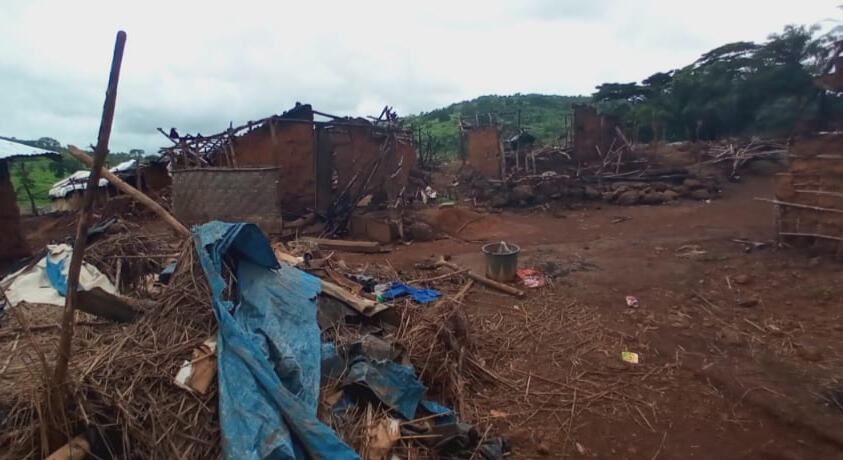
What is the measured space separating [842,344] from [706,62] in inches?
864

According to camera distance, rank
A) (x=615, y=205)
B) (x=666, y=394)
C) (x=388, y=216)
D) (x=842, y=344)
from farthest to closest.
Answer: (x=615, y=205), (x=388, y=216), (x=842, y=344), (x=666, y=394)

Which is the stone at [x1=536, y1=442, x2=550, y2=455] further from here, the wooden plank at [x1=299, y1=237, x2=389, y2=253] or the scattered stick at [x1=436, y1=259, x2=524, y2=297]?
the wooden plank at [x1=299, y1=237, x2=389, y2=253]

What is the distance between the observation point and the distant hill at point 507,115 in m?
32.8

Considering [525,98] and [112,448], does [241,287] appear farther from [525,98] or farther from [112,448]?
[525,98]

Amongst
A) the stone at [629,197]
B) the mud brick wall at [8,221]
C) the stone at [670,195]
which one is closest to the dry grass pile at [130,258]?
the mud brick wall at [8,221]

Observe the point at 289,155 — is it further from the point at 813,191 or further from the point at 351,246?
the point at 813,191

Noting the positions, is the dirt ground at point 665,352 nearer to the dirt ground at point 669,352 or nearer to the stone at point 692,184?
the dirt ground at point 669,352

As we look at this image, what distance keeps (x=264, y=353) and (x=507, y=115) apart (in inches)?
1447

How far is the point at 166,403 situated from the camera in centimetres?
284

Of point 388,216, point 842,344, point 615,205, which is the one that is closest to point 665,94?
point 615,205

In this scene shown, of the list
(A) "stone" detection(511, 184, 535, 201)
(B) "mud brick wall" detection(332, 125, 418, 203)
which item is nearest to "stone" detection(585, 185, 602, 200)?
(A) "stone" detection(511, 184, 535, 201)

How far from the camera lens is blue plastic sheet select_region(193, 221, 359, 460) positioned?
2.61 meters

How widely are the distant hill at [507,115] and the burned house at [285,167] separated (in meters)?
17.4

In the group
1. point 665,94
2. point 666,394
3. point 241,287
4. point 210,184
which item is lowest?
point 666,394
